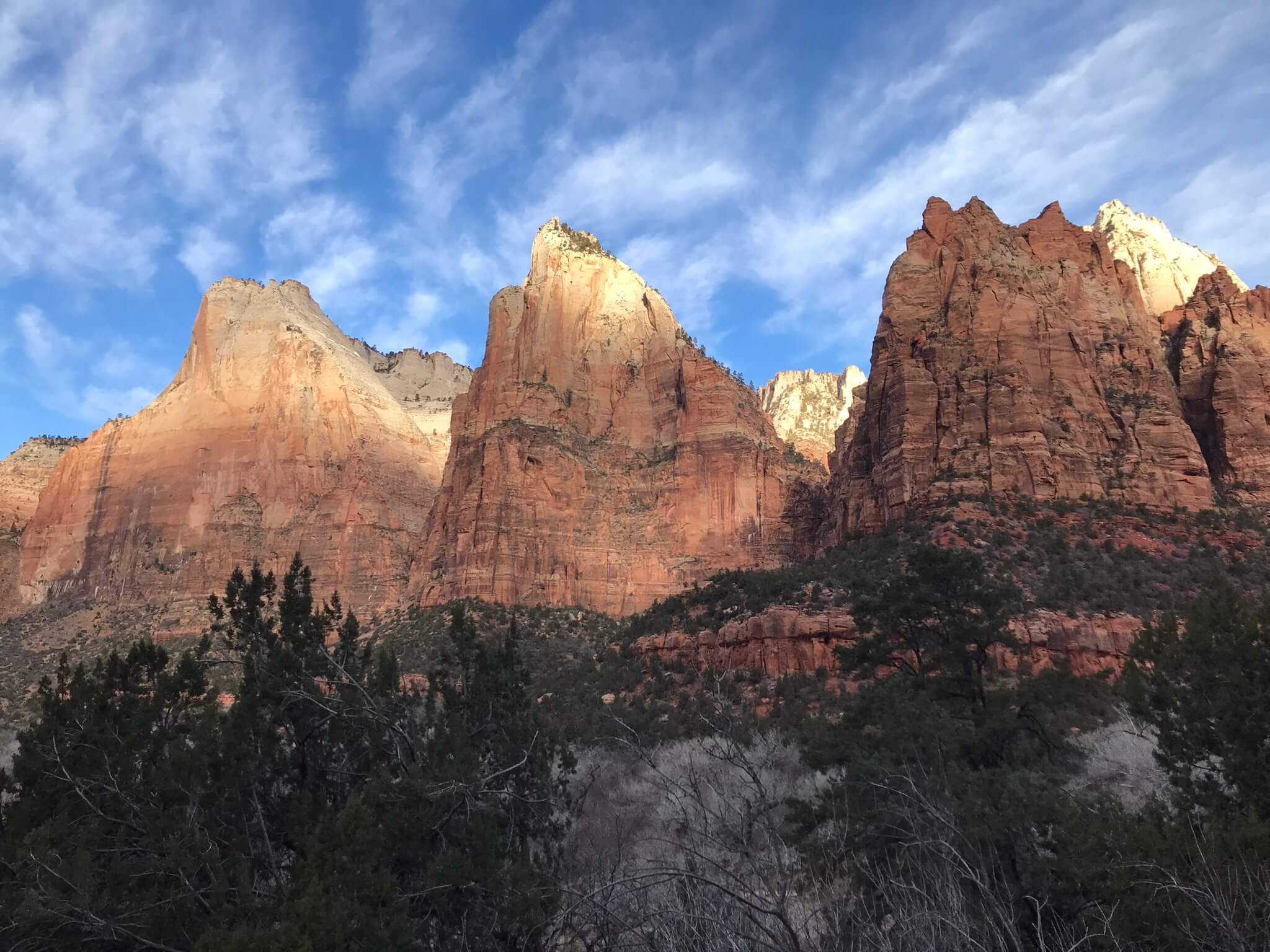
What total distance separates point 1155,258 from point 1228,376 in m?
25.4

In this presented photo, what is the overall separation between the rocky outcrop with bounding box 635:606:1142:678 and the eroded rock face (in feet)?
41.6

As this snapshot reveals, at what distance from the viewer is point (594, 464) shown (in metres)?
71.9

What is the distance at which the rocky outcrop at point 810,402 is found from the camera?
13262 cm

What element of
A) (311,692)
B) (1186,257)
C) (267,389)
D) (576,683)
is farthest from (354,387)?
(311,692)

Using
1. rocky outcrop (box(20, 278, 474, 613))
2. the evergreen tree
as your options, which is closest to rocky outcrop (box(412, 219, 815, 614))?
rocky outcrop (box(20, 278, 474, 613))

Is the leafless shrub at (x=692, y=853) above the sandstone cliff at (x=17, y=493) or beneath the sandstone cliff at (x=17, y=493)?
beneath

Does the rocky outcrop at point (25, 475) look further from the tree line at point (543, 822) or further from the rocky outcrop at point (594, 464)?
the tree line at point (543, 822)

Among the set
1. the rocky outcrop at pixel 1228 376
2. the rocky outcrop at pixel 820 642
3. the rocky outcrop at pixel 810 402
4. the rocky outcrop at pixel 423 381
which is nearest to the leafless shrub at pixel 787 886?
the rocky outcrop at pixel 820 642

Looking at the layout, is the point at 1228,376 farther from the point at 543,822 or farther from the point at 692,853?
the point at 692,853

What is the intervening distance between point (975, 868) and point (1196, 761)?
4.99 m

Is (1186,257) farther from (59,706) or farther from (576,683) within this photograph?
(59,706)

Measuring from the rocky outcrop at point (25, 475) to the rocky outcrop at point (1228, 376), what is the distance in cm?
10963

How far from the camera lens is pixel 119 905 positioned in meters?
10.5

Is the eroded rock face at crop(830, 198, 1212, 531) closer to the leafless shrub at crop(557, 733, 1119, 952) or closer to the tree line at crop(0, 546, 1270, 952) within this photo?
the tree line at crop(0, 546, 1270, 952)
